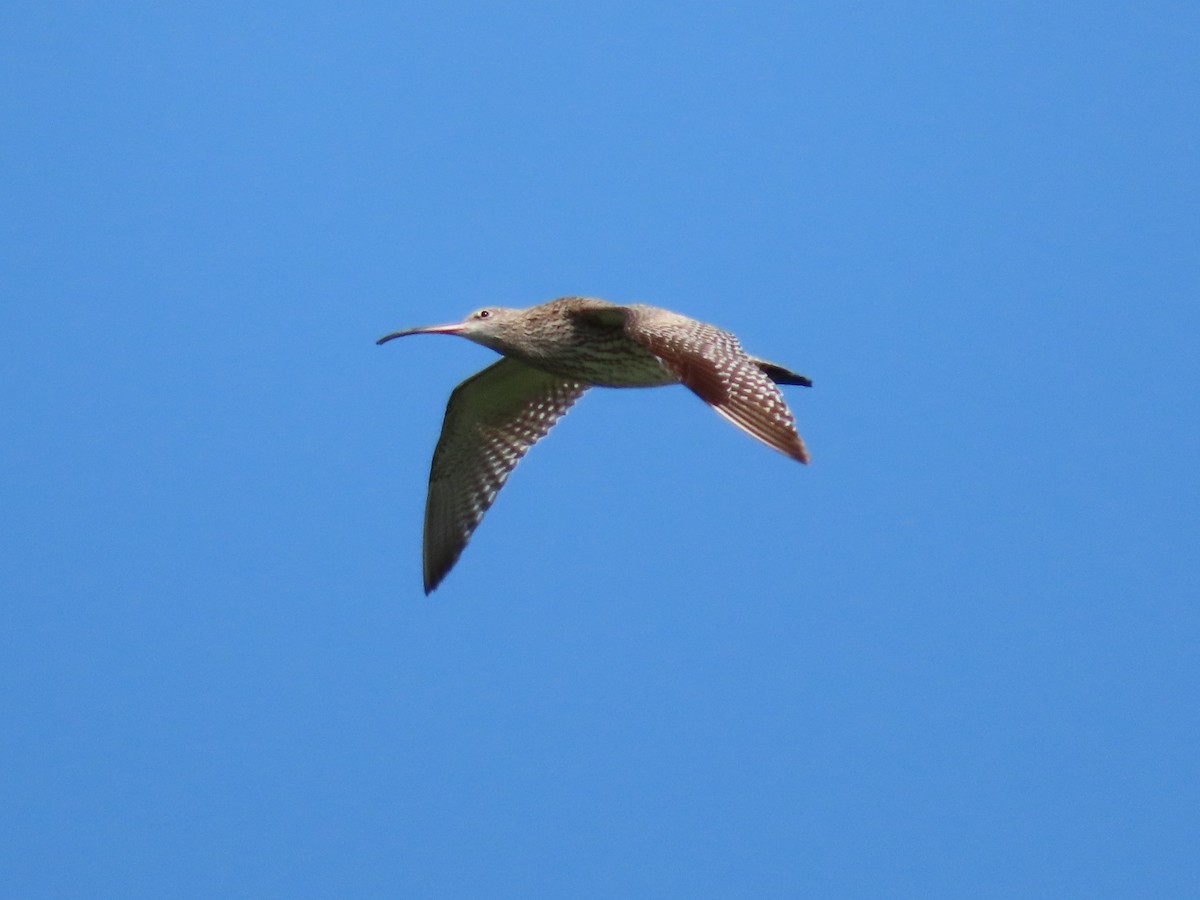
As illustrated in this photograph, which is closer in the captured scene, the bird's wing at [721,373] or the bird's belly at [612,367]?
the bird's wing at [721,373]

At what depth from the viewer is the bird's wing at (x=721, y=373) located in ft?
18.8

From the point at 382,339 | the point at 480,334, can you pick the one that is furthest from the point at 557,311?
the point at 382,339

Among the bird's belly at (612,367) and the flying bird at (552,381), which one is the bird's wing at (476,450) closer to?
the flying bird at (552,381)

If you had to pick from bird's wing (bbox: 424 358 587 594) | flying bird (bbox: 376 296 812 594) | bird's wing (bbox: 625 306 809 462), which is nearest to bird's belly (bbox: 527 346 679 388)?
flying bird (bbox: 376 296 812 594)

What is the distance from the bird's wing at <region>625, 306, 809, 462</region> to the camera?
573cm

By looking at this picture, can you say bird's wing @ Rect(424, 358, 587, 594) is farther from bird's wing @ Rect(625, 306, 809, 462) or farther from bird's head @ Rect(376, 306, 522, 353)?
bird's wing @ Rect(625, 306, 809, 462)

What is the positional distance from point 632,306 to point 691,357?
34.9 inches

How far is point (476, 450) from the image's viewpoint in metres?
8.60

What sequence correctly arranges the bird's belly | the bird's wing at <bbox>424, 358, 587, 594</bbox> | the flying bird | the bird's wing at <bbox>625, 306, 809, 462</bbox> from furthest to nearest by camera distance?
the bird's wing at <bbox>424, 358, 587, 594</bbox> → the bird's belly → the flying bird → the bird's wing at <bbox>625, 306, 809, 462</bbox>

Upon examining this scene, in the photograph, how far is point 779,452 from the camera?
18.1 ft

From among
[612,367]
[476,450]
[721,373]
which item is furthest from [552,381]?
[721,373]

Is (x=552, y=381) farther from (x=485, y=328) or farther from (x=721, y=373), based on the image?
(x=721, y=373)

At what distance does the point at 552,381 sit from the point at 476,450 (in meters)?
0.55

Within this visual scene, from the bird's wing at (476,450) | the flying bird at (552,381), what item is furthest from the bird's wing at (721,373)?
the bird's wing at (476,450)
